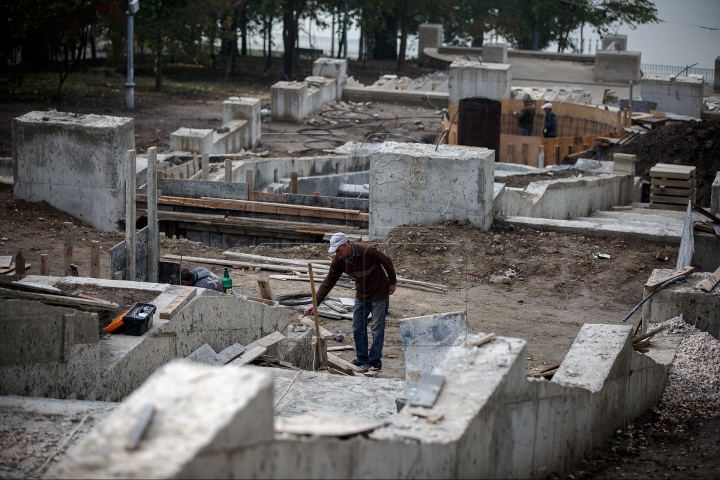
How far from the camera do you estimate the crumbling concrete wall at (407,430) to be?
3410 millimetres

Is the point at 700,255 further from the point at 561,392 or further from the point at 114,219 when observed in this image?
the point at 114,219

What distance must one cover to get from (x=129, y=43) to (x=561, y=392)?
2136 centimetres

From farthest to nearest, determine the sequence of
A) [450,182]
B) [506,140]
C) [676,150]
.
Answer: [506,140]
[676,150]
[450,182]

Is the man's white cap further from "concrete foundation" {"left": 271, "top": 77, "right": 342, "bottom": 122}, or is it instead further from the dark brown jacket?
"concrete foundation" {"left": 271, "top": 77, "right": 342, "bottom": 122}

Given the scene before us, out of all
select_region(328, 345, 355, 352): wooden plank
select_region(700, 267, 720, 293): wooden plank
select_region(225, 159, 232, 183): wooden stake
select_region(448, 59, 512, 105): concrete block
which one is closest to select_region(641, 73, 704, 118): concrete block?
select_region(448, 59, 512, 105): concrete block

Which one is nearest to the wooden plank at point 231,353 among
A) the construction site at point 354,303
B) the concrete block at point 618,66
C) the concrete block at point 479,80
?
the construction site at point 354,303

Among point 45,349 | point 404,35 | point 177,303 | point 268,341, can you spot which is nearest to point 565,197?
point 268,341

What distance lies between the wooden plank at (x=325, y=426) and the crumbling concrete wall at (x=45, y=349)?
9.17 feet

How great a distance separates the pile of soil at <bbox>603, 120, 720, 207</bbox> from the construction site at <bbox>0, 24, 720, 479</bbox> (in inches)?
2.2

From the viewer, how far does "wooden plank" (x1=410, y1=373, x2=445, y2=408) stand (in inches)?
191

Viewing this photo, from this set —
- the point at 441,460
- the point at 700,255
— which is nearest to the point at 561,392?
the point at 441,460

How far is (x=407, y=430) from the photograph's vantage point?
450 cm

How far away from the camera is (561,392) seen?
6.11 metres

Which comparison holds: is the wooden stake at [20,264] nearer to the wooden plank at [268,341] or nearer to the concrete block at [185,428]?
the wooden plank at [268,341]
